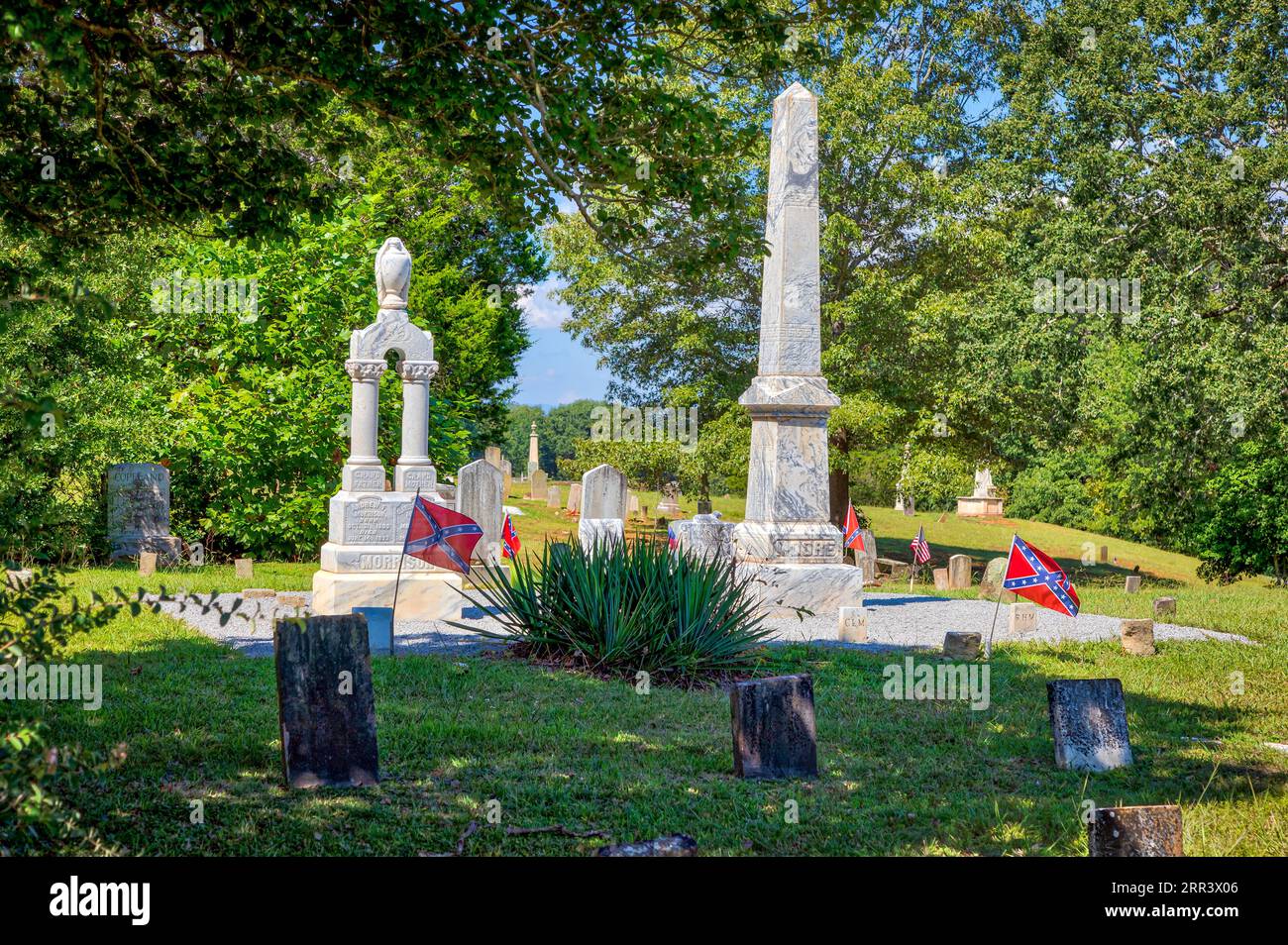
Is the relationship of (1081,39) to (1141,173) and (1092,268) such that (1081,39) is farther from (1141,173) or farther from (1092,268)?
(1092,268)

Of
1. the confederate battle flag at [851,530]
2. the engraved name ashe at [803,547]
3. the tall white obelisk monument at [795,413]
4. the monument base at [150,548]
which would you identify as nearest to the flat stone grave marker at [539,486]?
the monument base at [150,548]

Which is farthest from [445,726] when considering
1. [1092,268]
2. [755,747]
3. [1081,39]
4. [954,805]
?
[1081,39]

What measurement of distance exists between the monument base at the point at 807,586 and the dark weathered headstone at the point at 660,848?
9.34 m

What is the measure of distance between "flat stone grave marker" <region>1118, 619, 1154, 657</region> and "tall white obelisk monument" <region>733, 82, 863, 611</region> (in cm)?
339

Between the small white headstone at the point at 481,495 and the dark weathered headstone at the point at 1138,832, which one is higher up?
the small white headstone at the point at 481,495

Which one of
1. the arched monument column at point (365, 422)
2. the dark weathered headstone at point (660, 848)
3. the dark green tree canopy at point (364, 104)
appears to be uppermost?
the dark green tree canopy at point (364, 104)

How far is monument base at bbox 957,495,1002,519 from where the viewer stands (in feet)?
153

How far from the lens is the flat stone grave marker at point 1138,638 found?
11.5 meters

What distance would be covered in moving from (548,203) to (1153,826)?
17.6ft

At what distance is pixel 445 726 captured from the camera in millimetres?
7328

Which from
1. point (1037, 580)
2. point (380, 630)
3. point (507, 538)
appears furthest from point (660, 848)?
point (507, 538)

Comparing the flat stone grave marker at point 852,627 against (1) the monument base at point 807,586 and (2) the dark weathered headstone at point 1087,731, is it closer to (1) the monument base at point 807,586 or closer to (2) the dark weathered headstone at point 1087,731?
(1) the monument base at point 807,586

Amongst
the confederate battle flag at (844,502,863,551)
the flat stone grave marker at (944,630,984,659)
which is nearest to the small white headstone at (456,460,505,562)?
the confederate battle flag at (844,502,863,551)

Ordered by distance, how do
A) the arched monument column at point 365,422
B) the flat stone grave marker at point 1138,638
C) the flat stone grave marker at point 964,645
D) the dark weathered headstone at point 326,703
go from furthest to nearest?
the arched monument column at point 365,422 < the flat stone grave marker at point 1138,638 < the flat stone grave marker at point 964,645 < the dark weathered headstone at point 326,703
